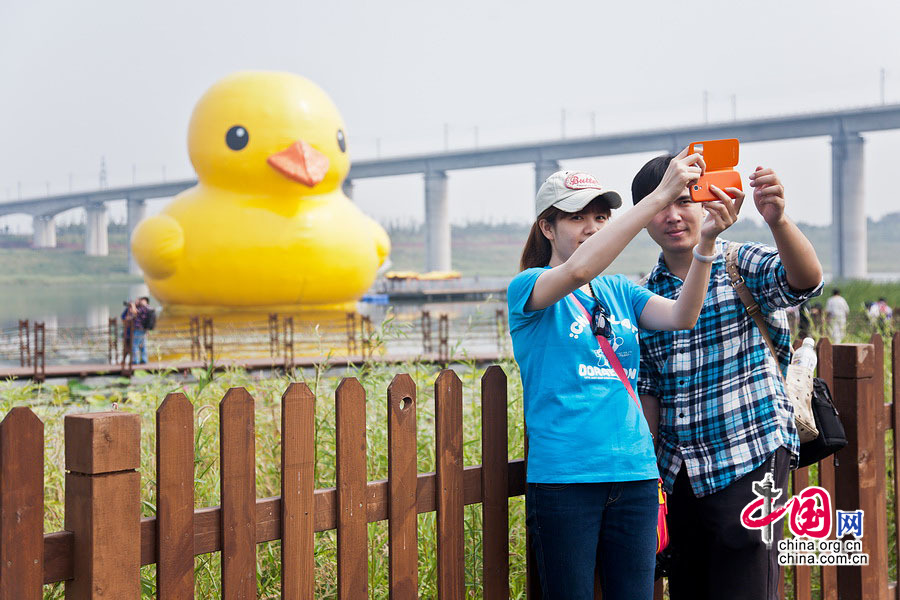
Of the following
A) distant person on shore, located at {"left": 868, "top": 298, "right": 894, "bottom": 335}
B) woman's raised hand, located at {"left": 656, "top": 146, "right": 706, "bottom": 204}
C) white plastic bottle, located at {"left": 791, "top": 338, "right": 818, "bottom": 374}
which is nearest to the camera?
woman's raised hand, located at {"left": 656, "top": 146, "right": 706, "bottom": 204}

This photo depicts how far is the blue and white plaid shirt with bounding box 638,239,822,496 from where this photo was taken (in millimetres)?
2266

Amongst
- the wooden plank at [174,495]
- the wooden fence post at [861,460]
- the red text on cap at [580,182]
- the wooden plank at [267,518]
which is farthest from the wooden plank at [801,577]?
the wooden plank at [174,495]

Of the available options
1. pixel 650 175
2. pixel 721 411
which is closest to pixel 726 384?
pixel 721 411

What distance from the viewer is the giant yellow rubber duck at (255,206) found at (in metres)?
12.5

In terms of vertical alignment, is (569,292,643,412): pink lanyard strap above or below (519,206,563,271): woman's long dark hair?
below

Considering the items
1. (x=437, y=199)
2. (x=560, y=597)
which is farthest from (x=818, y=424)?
(x=437, y=199)

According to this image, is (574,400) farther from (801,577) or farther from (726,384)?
(801,577)

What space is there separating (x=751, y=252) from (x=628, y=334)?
45cm

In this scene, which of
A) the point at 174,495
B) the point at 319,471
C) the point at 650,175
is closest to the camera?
the point at 174,495

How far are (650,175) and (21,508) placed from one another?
67.5 inches

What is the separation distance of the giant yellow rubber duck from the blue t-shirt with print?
10.4m

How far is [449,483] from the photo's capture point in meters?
2.23

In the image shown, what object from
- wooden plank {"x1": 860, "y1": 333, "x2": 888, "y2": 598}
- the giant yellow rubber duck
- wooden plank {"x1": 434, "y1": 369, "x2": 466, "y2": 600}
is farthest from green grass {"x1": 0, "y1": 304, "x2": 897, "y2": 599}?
the giant yellow rubber duck

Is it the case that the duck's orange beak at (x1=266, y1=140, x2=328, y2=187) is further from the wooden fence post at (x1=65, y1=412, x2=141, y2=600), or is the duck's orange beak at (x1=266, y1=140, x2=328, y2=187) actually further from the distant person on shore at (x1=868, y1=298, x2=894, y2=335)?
the wooden fence post at (x1=65, y1=412, x2=141, y2=600)
